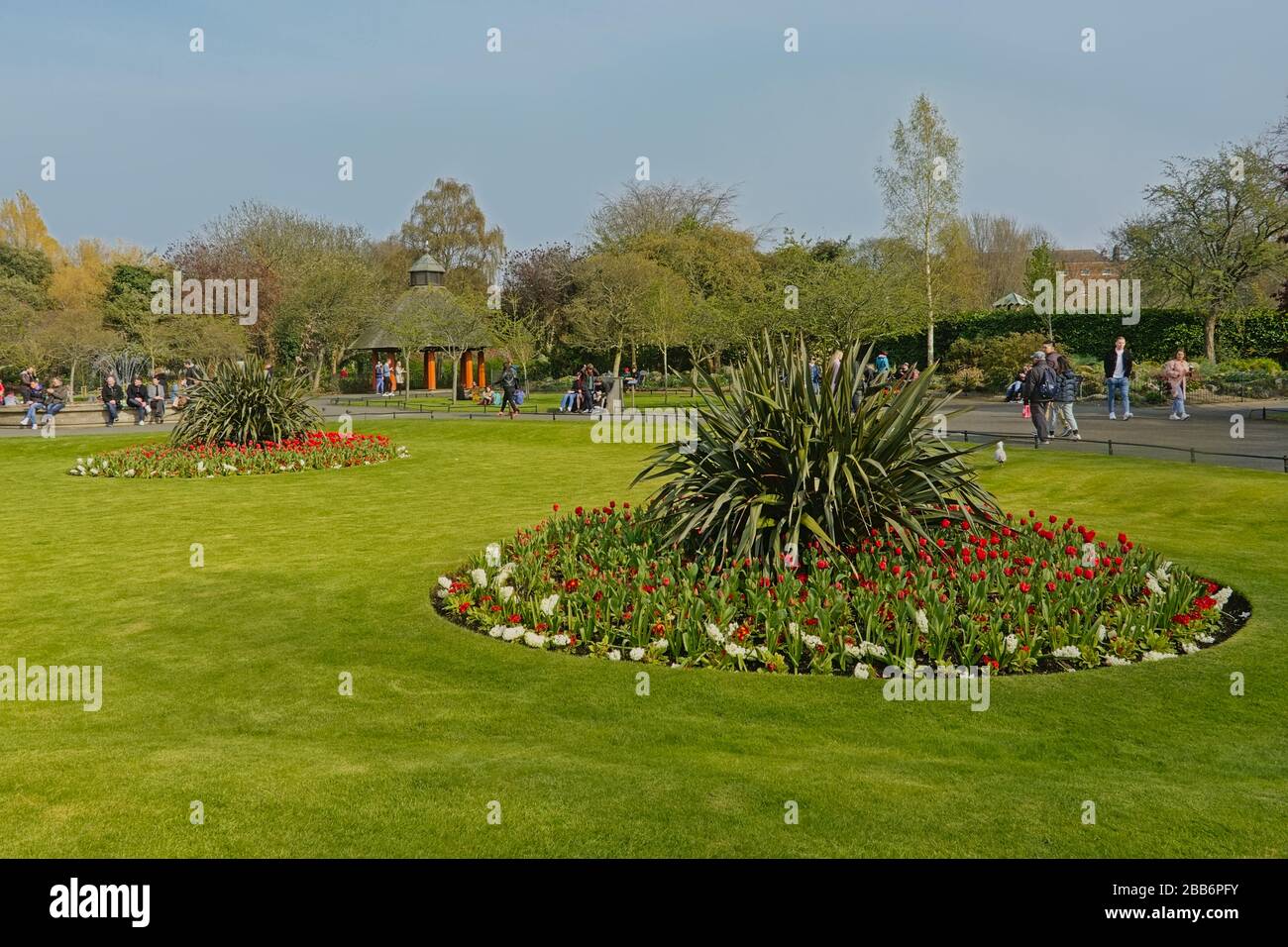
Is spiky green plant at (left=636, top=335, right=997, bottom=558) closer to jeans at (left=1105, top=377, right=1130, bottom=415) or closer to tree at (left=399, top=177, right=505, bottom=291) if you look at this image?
jeans at (left=1105, top=377, right=1130, bottom=415)

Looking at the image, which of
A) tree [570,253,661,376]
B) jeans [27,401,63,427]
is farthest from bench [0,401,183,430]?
tree [570,253,661,376]

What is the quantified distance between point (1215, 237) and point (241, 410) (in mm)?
36122

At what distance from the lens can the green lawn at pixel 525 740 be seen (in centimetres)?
422

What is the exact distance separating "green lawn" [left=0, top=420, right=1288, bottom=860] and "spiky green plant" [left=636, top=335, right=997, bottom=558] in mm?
2055

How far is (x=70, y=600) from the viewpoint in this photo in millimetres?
9664

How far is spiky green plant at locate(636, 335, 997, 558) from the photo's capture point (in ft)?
29.2

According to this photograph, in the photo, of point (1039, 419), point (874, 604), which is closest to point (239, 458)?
point (1039, 419)

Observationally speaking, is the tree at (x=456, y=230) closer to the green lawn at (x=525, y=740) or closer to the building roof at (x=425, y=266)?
the building roof at (x=425, y=266)

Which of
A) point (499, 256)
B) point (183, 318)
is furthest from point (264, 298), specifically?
point (499, 256)

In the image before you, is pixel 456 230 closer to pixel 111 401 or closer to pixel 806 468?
pixel 111 401

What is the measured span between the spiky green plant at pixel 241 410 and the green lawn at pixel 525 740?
10401 mm

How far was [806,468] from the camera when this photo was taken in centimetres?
885

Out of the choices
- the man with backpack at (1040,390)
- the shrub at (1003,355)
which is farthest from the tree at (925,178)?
the man with backpack at (1040,390)
